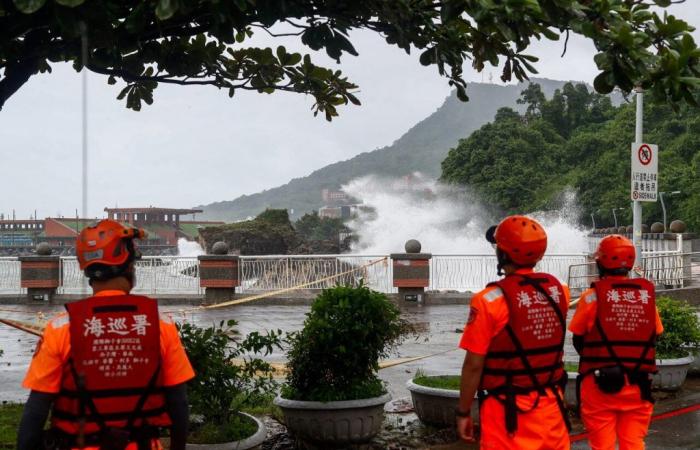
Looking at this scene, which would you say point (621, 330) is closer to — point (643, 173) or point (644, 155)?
point (643, 173)

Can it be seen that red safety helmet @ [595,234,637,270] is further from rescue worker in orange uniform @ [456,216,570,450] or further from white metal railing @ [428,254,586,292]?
white metal railing @ [428,254,586,292]

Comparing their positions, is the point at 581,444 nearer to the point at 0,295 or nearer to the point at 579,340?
the point at 579,340

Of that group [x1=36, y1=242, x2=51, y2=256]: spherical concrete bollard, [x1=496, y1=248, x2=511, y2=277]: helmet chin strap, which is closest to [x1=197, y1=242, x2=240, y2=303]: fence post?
[x1=36, y1=242, x2=51, y2=256]: spherical concrete bollard

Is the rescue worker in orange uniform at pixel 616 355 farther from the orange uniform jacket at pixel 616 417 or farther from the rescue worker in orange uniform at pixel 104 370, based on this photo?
the rescue worker in orange uniform at pixel 104 370

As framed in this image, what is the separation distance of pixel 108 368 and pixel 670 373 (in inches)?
275

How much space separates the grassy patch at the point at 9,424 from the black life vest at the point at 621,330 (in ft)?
14.3

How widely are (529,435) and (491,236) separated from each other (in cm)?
105

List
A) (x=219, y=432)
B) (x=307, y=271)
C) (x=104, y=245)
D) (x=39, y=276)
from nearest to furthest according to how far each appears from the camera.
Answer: (x=104, y=245) < (x=219, y=432) < (x=39, y=276) < (x=307, y=271)

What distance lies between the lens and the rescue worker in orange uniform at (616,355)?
4.62 metres

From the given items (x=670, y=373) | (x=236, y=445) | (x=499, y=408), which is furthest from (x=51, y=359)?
(x=670, y=373)

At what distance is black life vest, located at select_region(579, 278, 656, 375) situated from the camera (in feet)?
15.5

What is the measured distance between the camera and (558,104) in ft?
250

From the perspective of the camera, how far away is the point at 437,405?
22.9 feet

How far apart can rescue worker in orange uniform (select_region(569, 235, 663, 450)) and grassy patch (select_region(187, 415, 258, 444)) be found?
7.62 ft
